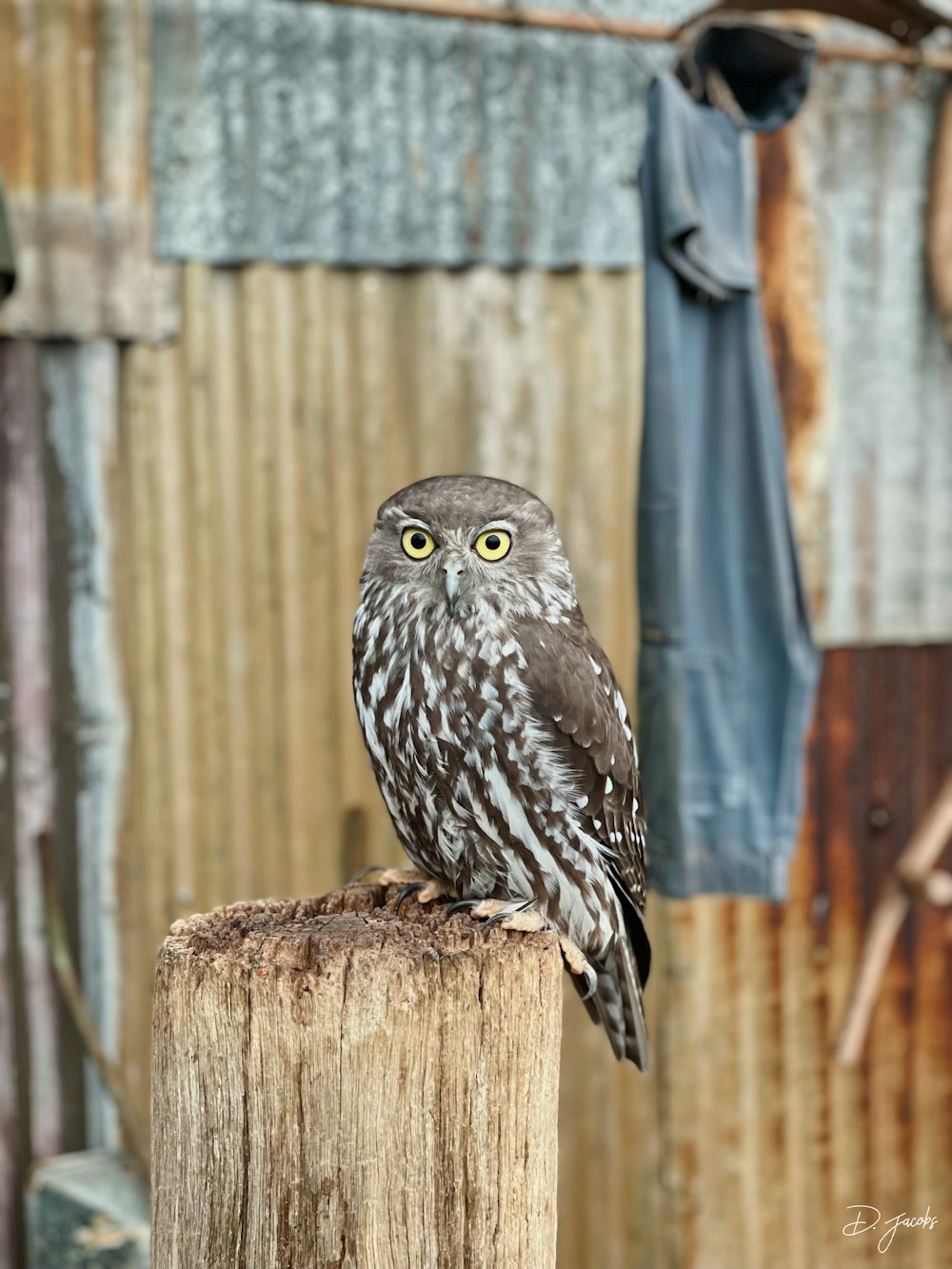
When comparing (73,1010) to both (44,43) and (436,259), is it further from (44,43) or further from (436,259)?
(44,43)

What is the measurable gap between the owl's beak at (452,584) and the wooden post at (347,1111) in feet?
2.77

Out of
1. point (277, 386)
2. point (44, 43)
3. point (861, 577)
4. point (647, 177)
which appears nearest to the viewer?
point (647, 177)

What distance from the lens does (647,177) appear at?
3.23 meters

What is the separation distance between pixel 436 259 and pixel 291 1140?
10.3ft

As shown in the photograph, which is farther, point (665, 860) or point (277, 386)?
point (277, 386)

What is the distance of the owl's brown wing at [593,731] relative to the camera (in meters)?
2.58

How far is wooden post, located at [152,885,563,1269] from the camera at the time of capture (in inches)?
67.8

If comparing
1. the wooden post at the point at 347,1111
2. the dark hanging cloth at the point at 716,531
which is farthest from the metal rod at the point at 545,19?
the wooden post at the point at 347,1111

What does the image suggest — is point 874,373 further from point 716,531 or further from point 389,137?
point 389,137

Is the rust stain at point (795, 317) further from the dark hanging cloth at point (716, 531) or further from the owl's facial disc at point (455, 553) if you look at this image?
the owl's facial disc at point (455, 553)

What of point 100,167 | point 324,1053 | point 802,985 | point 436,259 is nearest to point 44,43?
point 100,167

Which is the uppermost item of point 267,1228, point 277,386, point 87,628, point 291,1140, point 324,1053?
point 277,386

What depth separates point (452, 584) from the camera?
2504mm
